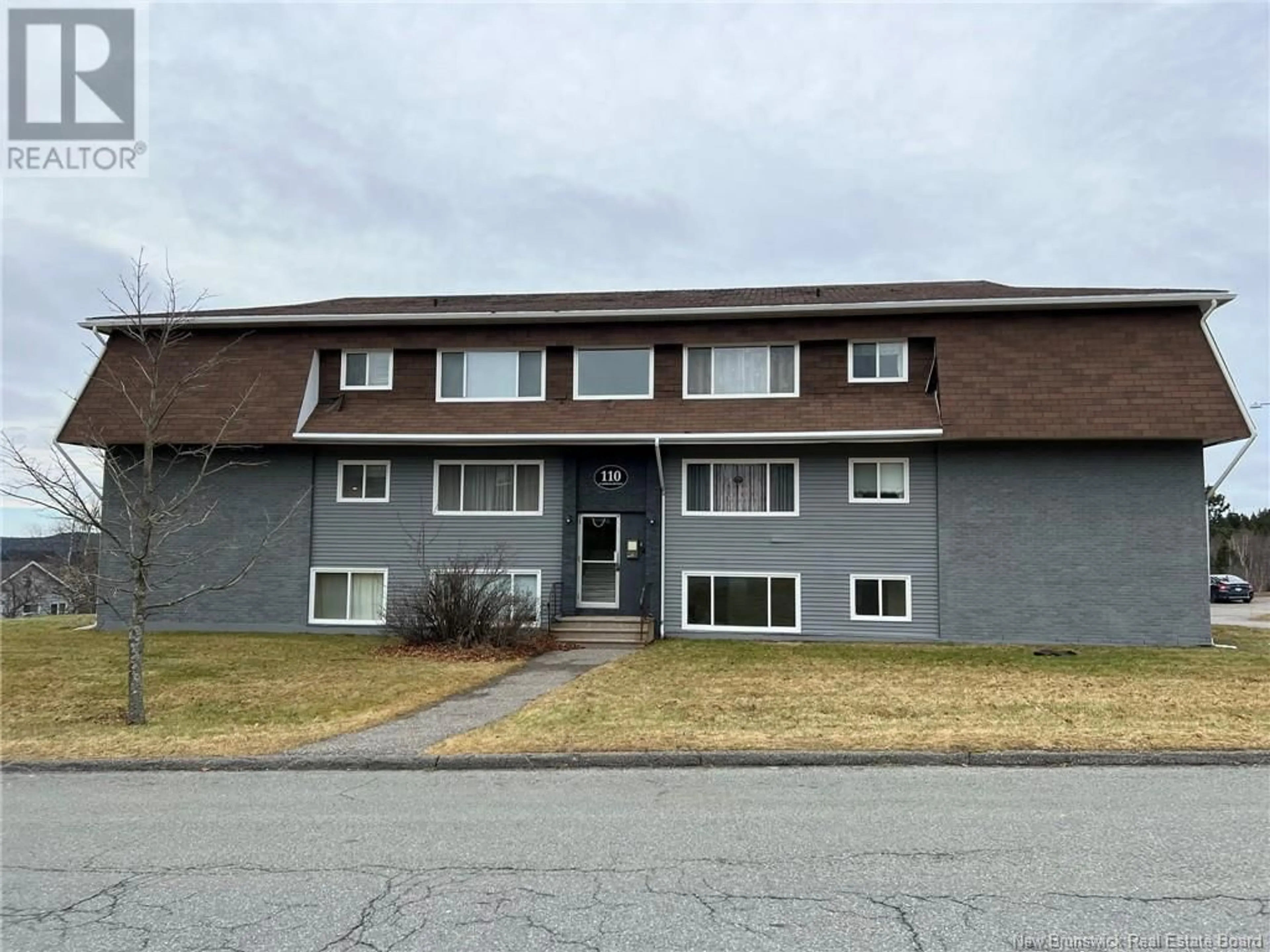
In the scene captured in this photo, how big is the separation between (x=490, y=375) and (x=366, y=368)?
9.33ft

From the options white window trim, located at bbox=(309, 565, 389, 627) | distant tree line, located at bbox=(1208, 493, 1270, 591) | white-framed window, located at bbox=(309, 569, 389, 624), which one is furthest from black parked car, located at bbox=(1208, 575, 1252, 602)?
white-framed window, located at bbox=(309, 569, 389, 624)

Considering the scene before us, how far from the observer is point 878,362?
17.5 meters

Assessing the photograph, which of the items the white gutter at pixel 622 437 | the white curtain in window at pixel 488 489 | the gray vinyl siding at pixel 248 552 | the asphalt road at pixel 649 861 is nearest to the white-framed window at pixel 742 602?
the white gutter at pixel 622 437

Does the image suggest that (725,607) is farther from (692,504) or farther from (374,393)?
(374,393)

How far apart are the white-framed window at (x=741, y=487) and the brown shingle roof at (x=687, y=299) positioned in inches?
128

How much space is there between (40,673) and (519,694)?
7.47 m

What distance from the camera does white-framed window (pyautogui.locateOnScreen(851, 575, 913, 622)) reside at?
16.6m

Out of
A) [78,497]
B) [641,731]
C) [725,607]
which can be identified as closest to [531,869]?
[641,731]

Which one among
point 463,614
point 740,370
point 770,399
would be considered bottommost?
point 463,614

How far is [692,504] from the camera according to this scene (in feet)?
58.1

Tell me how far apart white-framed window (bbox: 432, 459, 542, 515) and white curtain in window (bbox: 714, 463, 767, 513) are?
3.76m

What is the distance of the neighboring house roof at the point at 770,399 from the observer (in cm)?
1562

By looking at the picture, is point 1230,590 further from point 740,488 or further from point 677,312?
point 677,312

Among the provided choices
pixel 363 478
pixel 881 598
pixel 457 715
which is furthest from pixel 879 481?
pixel 363 478
